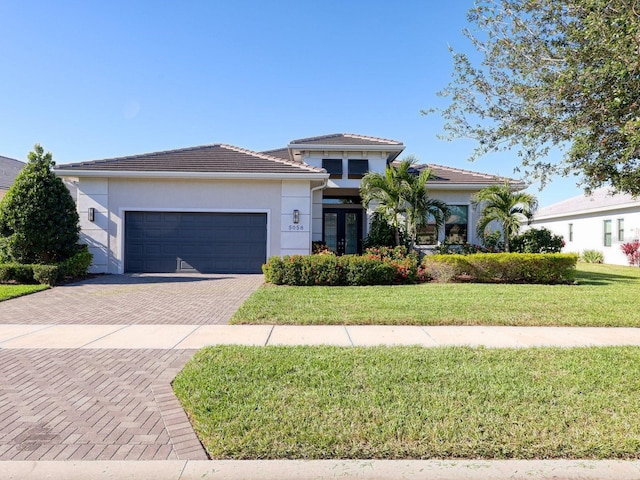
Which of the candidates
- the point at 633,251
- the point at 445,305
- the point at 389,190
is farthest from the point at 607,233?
the point at 445,305

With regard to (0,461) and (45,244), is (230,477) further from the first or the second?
(45,244)

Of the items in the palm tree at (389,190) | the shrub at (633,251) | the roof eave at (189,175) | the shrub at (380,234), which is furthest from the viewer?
the shrub at (633,251)

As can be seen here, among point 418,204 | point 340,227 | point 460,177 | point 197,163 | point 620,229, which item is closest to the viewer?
point 418,204

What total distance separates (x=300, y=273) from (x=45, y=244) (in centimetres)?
860

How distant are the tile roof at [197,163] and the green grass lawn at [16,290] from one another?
514cm

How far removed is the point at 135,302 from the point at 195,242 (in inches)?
242

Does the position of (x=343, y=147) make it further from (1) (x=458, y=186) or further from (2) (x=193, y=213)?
(2) (x=193, y=213)

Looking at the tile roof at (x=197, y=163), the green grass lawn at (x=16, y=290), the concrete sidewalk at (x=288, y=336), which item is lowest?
the concrete sidewalk at (x=288, y=336)

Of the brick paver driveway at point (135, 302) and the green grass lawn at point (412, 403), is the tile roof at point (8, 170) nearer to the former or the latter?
the brick paver driveway at point (135, 302)

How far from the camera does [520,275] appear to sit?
520 inches

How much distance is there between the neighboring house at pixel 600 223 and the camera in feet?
71.8

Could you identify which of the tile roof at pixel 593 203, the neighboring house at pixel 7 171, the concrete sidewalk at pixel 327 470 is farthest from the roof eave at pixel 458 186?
the neighboring house at pixel 7 171

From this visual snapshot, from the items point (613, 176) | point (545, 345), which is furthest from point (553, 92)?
point (545, 345)

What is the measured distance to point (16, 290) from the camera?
11.0 m
